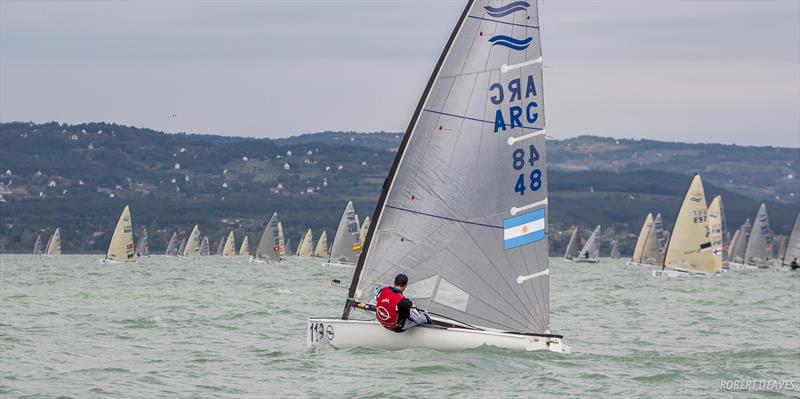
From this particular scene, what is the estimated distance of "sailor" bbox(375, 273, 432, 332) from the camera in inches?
868

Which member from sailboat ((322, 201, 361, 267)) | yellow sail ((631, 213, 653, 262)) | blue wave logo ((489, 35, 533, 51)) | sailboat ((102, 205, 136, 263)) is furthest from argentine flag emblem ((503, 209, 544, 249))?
sailboat ((102, 205, 136, 263))

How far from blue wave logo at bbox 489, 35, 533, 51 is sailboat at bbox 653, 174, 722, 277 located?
5208cm

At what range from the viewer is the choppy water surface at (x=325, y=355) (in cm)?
2070

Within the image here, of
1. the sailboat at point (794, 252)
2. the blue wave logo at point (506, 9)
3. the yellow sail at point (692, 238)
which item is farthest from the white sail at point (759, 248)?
the blue wave logo at point (506, 9)

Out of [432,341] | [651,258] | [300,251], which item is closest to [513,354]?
[432,341]

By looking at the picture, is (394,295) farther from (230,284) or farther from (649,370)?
(230,284)

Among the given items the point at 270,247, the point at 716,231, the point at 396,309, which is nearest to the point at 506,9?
the point at 396,309

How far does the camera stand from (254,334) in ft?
99.0

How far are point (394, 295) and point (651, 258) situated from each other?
83431 mm

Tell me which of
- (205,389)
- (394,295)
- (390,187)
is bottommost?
(205,389)

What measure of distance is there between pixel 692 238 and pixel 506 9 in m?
54.1

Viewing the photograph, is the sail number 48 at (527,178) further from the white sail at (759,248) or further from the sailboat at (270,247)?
the sailboat at (270,247)

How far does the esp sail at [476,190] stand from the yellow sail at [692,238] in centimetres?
5143

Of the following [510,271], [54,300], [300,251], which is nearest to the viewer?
[510,271]
